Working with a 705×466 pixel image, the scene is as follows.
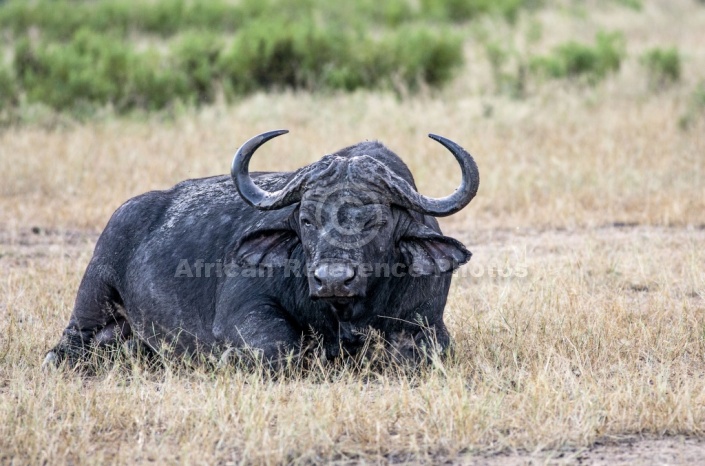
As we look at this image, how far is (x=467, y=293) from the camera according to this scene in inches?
315

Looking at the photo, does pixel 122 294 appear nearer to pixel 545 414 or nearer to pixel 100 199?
pixel 545 414

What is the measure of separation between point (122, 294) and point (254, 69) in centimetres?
1019

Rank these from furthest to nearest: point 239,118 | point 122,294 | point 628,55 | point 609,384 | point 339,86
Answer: point 628,55 → point 339,86 → point 239,118 → point 122,294 → point 609,384

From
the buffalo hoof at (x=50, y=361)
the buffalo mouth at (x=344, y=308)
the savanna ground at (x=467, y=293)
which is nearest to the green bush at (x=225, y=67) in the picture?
the savanna ground at (x=467, y=293)

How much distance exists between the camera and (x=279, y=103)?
49.5 feet

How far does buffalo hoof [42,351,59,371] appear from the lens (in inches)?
251

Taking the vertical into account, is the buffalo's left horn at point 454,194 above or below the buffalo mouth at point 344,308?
above

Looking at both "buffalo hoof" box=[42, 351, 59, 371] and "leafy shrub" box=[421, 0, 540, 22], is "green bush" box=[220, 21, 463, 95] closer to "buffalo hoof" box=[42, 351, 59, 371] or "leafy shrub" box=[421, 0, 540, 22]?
"leafy shrub" box=[421, 0, 540, 22]

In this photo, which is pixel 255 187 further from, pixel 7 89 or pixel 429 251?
pixel 7 89

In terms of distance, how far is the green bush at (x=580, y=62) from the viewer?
54.5 ft

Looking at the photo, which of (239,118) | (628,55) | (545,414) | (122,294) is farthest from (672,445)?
(628,55)

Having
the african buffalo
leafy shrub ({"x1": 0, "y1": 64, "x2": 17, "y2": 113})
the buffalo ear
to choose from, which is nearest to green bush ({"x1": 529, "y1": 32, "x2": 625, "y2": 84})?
leafy shrub ({"x1": 0, "y1": 64, "x2": 17, "y2": 113})

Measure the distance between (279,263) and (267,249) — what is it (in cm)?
11

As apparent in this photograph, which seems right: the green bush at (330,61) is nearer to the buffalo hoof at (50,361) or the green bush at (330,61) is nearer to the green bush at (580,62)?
the green bush at (580,62)
